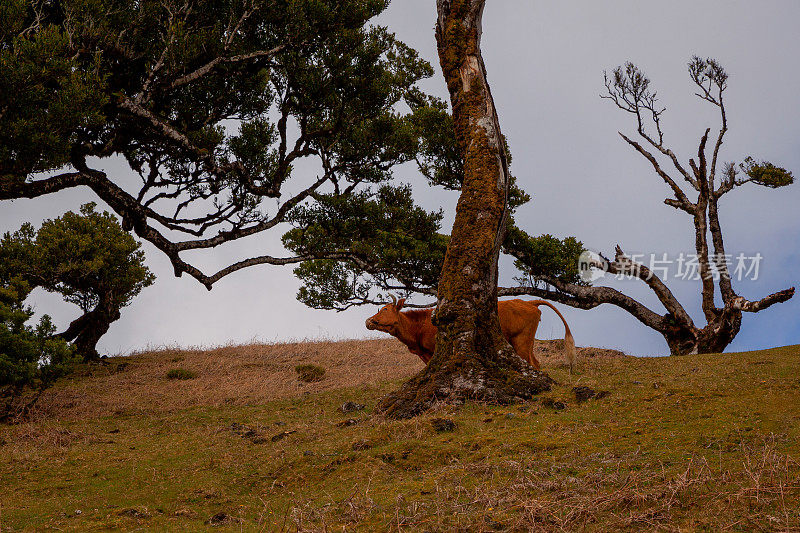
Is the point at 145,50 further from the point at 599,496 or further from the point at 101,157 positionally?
the point at 599,496

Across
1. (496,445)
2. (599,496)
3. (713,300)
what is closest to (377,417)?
(496,445)

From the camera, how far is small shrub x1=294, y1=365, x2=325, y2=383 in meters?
18.5

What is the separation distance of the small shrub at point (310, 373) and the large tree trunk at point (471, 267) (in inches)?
296

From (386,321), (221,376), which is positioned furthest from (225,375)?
(386,321)

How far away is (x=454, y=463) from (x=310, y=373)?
1159cm

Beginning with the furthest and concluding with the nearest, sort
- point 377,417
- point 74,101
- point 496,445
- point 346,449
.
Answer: point 74,101 → point 377,417 → point 346,449 → point 496,445

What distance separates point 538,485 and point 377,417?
5.06 metres

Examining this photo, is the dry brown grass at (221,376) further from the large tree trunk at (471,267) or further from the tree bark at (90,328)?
the large tree trunk at (471,267)

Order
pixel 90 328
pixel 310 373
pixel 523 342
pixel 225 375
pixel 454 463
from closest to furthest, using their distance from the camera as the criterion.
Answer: pixel 454 463 < pixel 523 342 < pixel 310 373 < pixel 225 375 < pixel 90 328

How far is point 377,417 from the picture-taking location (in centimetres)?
1079

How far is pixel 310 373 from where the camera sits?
18.8 m

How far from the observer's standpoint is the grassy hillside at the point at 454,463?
5.30m

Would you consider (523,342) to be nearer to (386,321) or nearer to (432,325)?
(432,325)

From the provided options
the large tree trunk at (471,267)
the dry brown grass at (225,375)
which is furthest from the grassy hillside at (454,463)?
the dry brown grass at (225,375)
